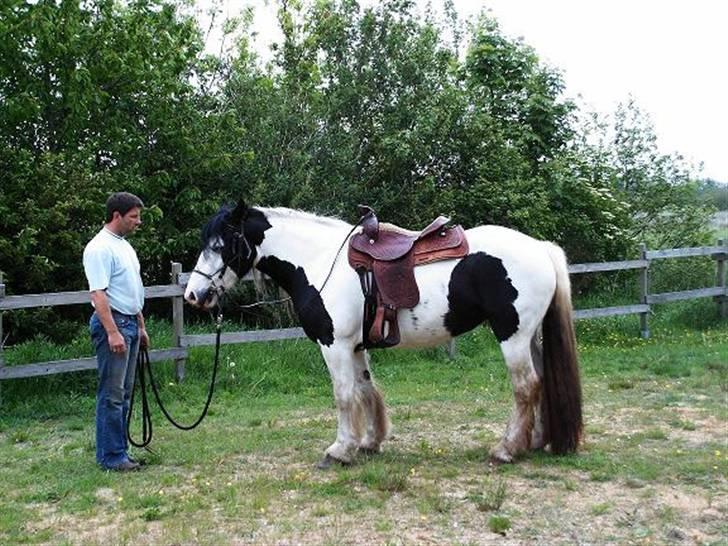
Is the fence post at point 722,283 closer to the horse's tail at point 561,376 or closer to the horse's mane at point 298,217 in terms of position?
the horse's tail at point 561,376

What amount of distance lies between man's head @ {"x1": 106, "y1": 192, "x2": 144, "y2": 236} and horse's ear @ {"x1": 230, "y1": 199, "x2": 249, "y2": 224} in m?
0.66

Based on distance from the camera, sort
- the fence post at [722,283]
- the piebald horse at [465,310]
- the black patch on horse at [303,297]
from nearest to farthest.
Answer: the piebald horse at [465,310] → the black patch on horse at [303,297] → the fence post at [722,283]

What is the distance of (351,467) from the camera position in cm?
521

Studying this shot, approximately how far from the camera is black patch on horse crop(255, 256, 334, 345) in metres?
5.33

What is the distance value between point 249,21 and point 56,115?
779cm

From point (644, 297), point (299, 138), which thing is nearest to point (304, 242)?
point (299, 138)

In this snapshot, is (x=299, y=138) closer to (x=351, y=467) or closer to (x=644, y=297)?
(x=644, y=297)

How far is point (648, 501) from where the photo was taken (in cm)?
437

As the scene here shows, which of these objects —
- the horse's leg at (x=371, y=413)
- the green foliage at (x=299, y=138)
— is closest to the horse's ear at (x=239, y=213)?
the horse's leg at (x=371, y=413)

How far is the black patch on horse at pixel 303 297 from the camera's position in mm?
5332

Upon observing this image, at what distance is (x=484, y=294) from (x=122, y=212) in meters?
2.46

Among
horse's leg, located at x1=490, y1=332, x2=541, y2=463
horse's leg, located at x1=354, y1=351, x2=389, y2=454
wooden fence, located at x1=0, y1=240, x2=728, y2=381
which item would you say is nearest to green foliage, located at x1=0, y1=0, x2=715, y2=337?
wooden fence, located at x1=0, y1=240, x2=728, y2=381

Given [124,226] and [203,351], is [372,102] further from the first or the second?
[124,226]

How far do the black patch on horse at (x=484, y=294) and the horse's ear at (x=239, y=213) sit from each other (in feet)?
5.02
